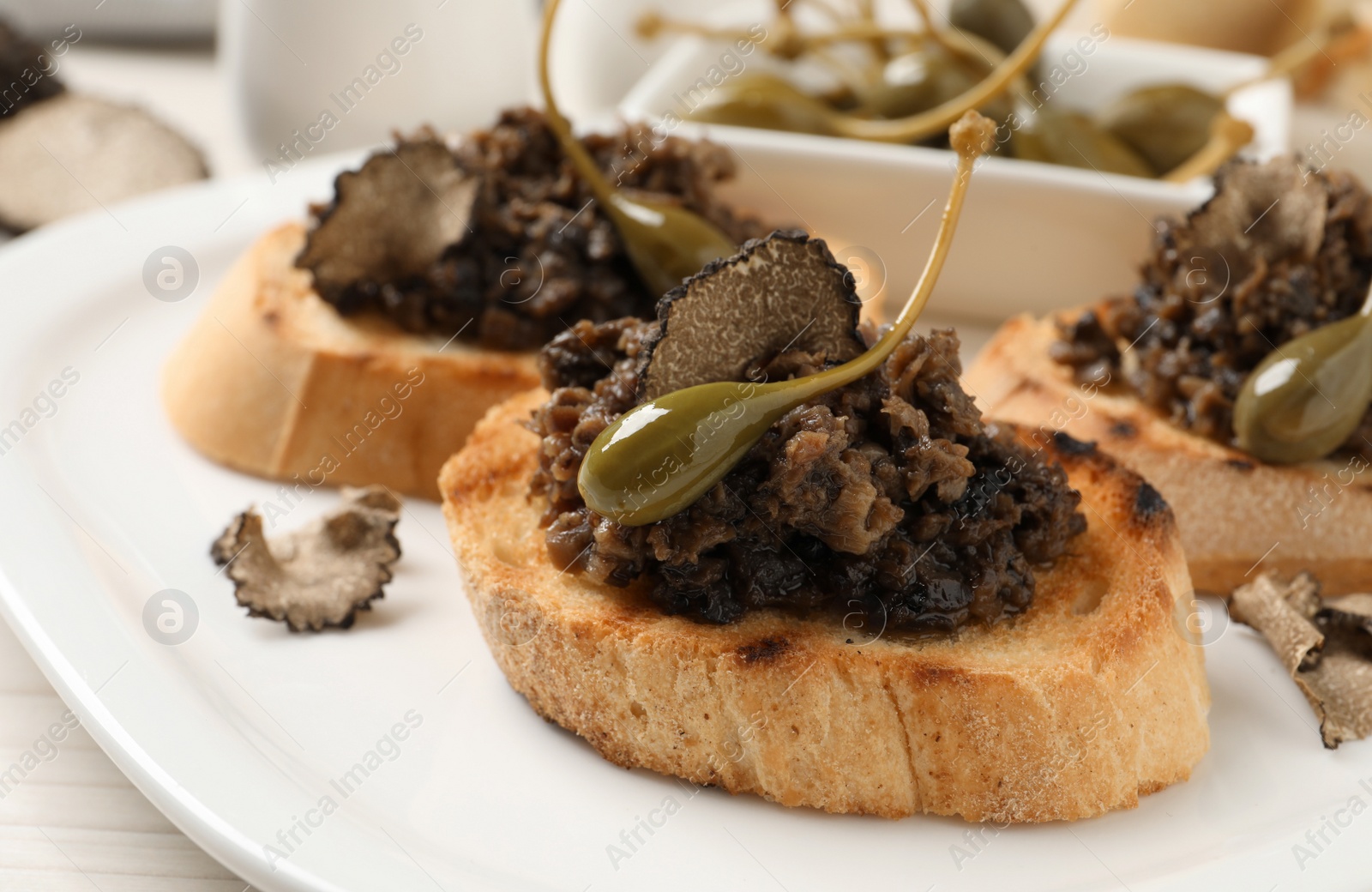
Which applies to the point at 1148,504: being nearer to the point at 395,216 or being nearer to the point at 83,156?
the point at 395,216

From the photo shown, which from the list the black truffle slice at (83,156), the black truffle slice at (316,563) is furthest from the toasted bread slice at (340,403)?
the black truffle slice at (83,156)

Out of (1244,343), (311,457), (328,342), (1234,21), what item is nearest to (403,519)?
(311,457)

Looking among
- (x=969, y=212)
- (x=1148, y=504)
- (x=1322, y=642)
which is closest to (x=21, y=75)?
(x=969, y=212)

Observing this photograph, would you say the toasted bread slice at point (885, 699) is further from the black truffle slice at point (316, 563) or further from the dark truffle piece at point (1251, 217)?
the dark truffle piece at point (1251, 217)

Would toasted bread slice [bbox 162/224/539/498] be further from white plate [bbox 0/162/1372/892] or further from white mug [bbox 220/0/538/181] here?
white mug [bbox 220/0/538/181]

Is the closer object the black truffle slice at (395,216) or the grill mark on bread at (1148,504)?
the grill mark on bread at (1148,504)

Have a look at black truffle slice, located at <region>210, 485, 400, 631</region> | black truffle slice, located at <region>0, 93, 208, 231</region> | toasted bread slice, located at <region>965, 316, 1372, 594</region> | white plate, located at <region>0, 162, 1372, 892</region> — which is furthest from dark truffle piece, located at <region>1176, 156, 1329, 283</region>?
black truffle slice, located at <region>0, 93, 208, 231</region>

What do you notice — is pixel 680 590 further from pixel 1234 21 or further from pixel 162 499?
pixel 1234 21
